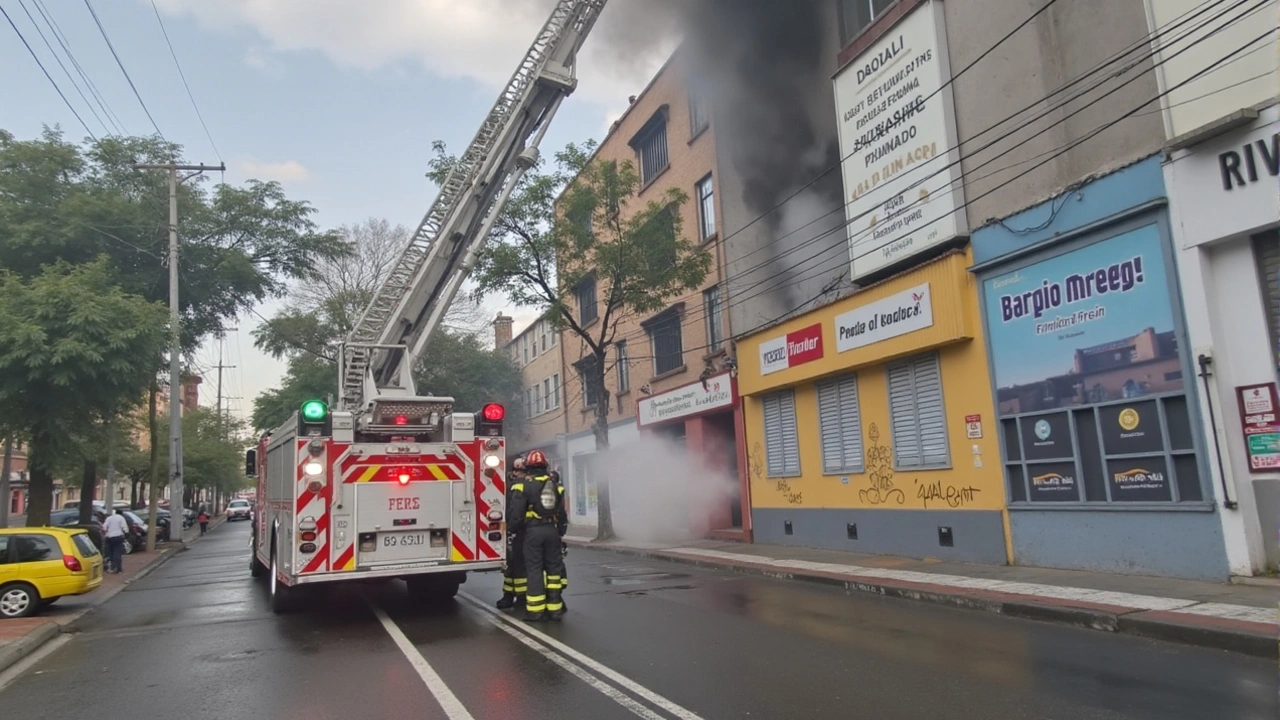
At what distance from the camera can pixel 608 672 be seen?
6.04 metres

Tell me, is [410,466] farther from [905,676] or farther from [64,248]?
[64,248]

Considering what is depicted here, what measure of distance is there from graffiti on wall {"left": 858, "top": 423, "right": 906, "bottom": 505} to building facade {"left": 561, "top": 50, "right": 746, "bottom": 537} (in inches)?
184

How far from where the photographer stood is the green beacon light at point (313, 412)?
8742mm

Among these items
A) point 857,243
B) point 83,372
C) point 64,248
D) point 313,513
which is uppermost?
point 64,248

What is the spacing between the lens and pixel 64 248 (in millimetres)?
20484

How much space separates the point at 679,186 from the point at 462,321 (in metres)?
17.4

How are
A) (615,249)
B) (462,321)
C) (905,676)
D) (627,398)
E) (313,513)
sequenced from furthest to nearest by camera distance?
1. (462,321)
2. (627,398)
3. (615,249)
4. (313,513)
5. (905,676)

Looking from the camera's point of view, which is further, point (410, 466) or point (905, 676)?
point (410, 466)

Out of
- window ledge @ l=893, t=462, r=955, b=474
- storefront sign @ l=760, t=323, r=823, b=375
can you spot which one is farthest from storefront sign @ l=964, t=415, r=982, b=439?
storefront sign @ l=760, t=323, r=823, b=375

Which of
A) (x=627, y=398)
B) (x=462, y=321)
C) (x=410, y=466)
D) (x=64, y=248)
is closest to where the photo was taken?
(x=410, y=466)

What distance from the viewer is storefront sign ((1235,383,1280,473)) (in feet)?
26.3

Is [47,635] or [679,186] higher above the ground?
[679,186]

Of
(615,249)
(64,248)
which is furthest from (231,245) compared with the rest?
(615,249)

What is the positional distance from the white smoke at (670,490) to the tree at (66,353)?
31.9 feet
